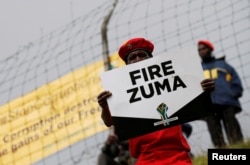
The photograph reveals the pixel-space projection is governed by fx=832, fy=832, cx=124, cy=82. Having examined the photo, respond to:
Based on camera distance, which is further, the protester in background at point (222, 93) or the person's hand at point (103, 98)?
the protester in background at point (222, 93)

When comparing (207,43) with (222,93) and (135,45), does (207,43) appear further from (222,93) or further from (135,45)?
(135,45)

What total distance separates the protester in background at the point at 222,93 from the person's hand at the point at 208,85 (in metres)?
3.59

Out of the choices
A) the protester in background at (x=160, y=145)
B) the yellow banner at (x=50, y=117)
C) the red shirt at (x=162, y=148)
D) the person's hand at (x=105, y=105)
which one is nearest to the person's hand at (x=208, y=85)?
the protester in background at (x=160, y=145)

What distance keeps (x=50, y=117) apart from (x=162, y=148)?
16.6ft

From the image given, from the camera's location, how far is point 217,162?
4.22m

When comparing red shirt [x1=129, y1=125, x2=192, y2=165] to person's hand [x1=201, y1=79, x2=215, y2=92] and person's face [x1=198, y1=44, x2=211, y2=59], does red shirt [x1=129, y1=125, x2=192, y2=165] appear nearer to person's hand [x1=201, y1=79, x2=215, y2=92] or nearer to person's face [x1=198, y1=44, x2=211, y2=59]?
person's hand [x1=201, y1=79, x2=215, y2=92]

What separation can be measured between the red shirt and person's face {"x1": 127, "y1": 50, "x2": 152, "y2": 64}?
483 mm

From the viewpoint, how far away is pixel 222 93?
843cm

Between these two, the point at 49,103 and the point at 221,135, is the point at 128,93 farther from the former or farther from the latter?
the point at 49,103

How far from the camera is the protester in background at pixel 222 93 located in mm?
8383

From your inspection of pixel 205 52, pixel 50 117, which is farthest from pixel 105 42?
pixel 50 117

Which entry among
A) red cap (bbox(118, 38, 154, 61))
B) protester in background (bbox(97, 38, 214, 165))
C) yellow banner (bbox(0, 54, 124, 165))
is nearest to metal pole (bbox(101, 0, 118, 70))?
yellow banner (bbox(0, 54, 124, 165))

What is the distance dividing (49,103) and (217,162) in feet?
18.7

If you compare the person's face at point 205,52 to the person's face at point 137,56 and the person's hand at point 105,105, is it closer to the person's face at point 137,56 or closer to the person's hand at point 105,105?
the person's face at point 137,56
